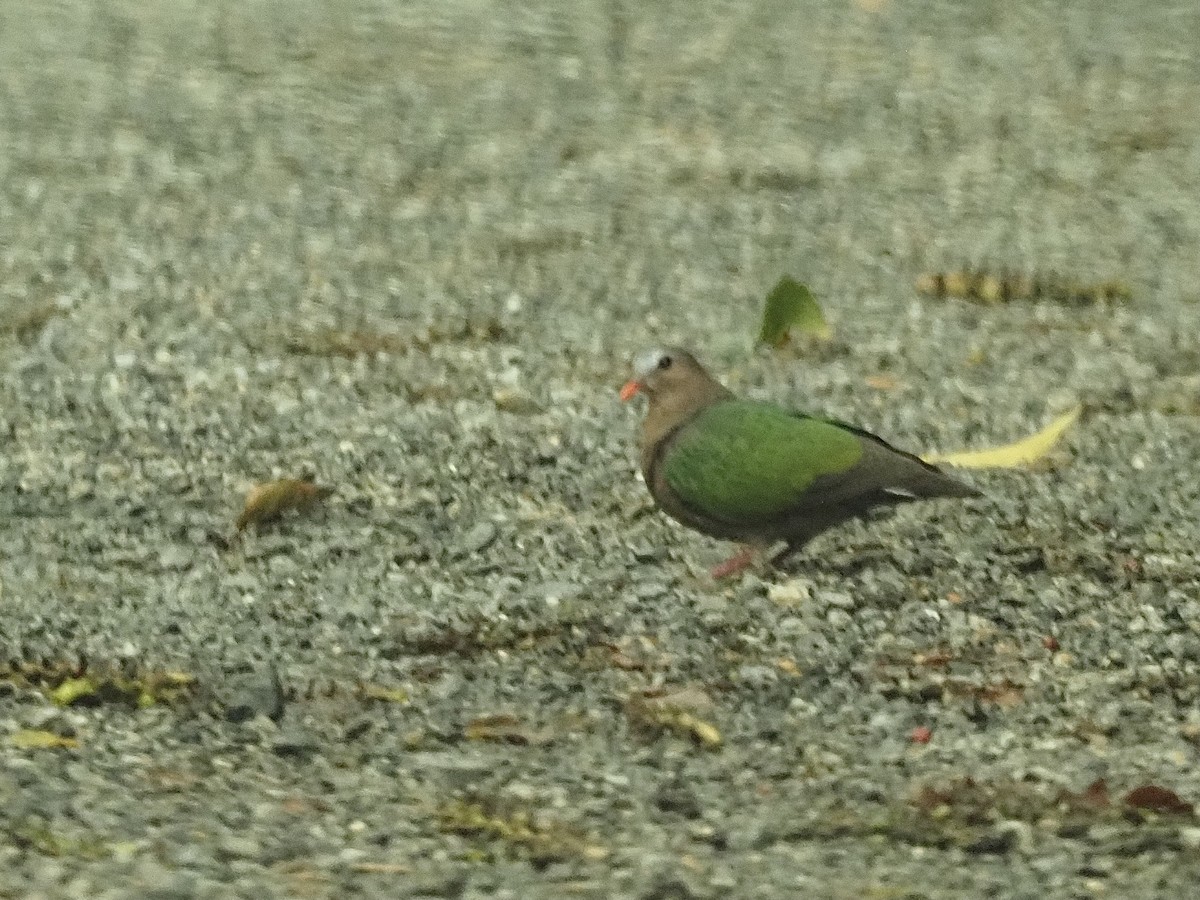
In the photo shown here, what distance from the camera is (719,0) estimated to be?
13688 mm

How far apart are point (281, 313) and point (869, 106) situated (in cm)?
410

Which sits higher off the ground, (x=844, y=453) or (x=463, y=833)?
(x=844, y=453)

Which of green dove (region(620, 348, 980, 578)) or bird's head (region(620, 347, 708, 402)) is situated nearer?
green dove (region(620, 348, 980, 578))

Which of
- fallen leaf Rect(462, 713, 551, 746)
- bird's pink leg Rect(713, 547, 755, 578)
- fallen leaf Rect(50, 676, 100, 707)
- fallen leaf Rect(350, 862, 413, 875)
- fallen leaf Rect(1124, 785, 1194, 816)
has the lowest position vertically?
fallen leaf Rect(350, 862, 413, 875)

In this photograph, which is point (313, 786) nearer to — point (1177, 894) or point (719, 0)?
point (1177, 894)

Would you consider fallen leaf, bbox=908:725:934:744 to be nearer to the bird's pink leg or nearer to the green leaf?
the bird's pink leg

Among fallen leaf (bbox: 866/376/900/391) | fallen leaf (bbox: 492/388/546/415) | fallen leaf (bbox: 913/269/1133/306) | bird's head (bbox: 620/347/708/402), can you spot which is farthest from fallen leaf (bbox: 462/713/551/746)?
fallen leaf (bbox: 913/269/1133/306)

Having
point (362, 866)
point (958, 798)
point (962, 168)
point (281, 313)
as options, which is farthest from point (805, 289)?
point (362, 866)

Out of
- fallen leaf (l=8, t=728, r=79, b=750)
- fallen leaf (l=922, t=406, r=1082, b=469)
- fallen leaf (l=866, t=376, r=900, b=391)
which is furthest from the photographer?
fallen leaf (l=866, t=376, r=900, b=391)

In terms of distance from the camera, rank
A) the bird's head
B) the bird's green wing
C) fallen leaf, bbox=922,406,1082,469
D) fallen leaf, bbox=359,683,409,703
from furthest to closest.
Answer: fallen leaf, bbox=922,406,1082,469 → the bird's head → the bird's green wing → fallen leaf, bbox=359,683,409,703

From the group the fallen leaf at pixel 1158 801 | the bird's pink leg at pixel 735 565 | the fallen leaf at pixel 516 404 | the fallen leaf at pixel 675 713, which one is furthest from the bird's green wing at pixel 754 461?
the fallen leaf at pixel 516 404

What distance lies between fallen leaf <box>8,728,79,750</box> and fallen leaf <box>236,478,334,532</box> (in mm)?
1705

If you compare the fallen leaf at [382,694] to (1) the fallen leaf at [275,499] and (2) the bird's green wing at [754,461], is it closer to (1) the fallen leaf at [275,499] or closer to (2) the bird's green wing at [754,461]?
(2) the bird's green wing at [754,461]

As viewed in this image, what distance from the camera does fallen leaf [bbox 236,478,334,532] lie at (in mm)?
6668
